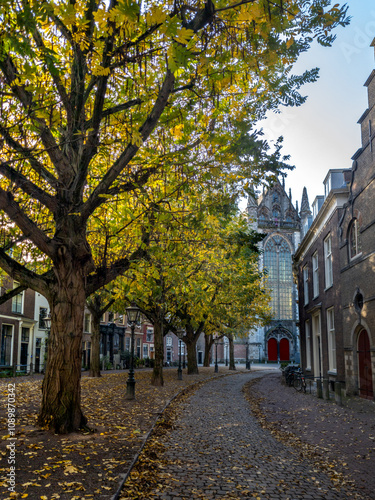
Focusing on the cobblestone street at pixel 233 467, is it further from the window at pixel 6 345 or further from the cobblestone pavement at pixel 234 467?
the window at pixel 6 345

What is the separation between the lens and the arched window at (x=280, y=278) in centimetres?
7300

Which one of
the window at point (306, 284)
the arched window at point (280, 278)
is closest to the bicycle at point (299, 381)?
the window at point (306, 284)

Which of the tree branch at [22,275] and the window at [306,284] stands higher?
the window at [306,284]

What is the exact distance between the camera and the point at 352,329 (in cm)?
1762

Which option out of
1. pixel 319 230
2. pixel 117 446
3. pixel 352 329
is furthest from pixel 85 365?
pixel 117 446

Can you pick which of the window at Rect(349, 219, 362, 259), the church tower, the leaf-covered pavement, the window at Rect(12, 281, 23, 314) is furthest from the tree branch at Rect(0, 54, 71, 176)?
the church tower

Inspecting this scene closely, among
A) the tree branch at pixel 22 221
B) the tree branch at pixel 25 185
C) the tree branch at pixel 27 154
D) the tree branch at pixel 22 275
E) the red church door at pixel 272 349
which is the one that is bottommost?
the red church door at pixel 272 349

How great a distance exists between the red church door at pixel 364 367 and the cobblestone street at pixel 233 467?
658 cm

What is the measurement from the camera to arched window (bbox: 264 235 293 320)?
73000 millimetres

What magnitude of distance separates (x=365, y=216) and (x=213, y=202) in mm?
8636

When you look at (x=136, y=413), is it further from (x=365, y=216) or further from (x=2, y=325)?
(x=2, y=325)

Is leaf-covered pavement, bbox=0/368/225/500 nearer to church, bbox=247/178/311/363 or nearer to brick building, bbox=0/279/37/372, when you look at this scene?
brick building, bbox=0/279/37/372

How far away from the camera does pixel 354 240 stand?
59.8 ft

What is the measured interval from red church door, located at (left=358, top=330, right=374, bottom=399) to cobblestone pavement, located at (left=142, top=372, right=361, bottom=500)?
6.61 m
